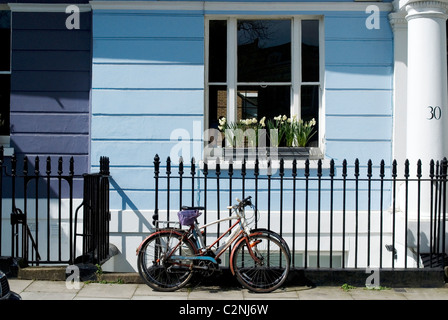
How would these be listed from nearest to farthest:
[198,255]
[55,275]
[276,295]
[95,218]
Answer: [276,295] → [198,255] → [55,275] → [95,218]

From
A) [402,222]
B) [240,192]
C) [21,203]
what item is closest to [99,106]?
[21,203]

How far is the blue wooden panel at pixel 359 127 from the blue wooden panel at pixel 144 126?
1.78 metres

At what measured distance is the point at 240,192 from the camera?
8.41 metres

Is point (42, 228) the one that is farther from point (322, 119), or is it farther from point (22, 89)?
point (322, 119)

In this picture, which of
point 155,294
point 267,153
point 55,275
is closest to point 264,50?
point 267,153

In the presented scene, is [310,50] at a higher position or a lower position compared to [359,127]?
higher

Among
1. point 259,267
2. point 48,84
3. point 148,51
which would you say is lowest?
point 259,267

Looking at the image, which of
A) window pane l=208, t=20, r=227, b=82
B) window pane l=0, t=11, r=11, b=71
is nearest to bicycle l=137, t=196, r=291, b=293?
window pane l=208, t=20, r=227, b=82

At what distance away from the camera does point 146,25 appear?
27.7 ft

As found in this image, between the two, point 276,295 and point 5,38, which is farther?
point 5,38

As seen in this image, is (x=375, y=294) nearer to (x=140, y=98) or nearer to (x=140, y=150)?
(x=140, y=150)

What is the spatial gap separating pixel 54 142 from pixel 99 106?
2.73 ft

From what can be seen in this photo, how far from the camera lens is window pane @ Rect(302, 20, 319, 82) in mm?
8633

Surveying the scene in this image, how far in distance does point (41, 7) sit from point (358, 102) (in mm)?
4580
